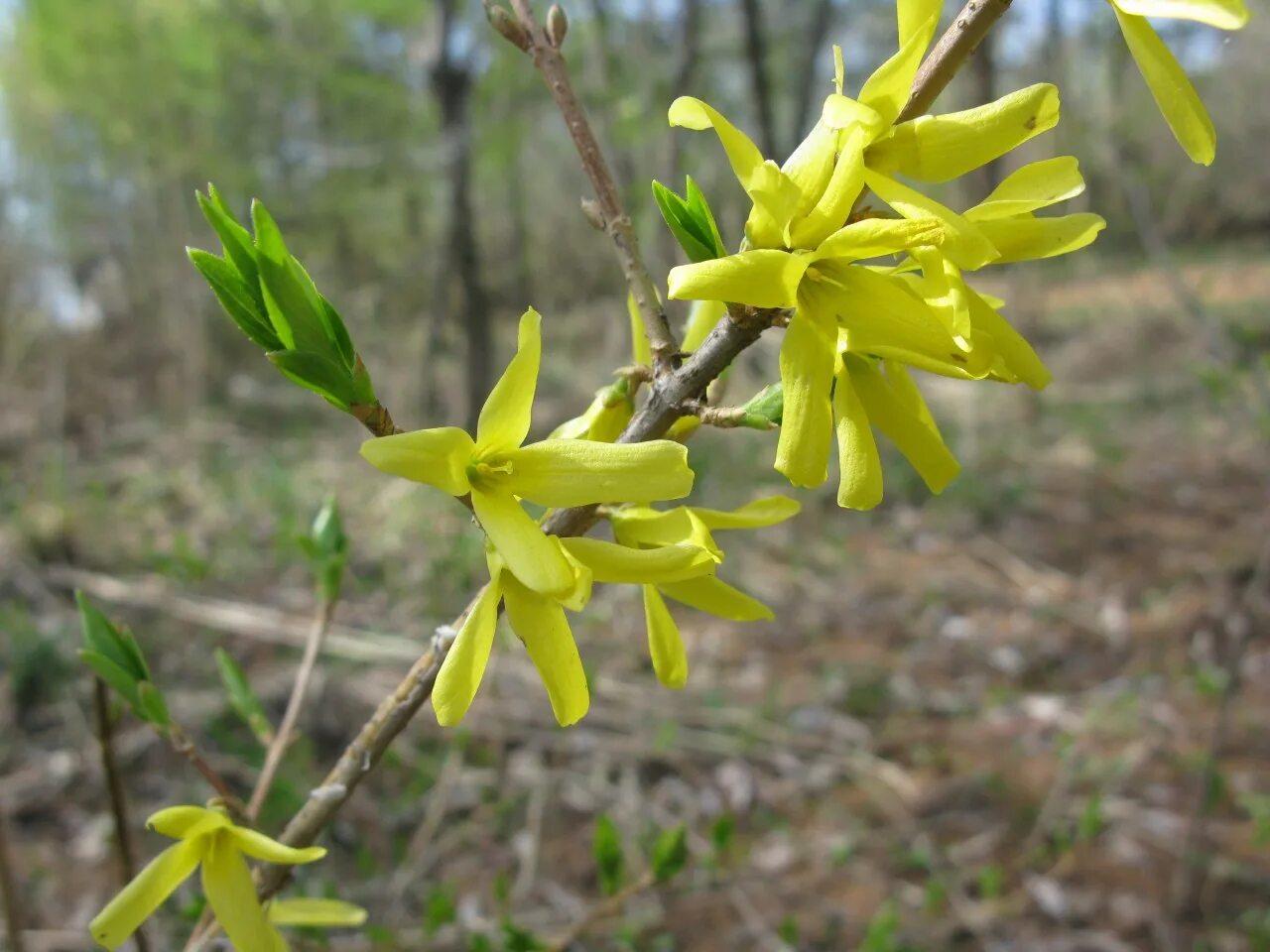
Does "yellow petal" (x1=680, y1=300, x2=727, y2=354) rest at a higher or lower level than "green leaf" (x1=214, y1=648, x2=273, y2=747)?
higher

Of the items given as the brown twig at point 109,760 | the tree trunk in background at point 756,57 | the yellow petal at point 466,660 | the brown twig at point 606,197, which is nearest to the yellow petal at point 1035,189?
the brown twig at point 606,197

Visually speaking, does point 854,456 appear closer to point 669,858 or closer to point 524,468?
point 524,468

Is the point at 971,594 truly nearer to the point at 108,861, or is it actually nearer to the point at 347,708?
the point at 347,708

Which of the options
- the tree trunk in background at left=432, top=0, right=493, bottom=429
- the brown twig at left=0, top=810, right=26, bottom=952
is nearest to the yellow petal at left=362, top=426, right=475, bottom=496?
the brown twig at left=0, top=810, right=26, bottom=952

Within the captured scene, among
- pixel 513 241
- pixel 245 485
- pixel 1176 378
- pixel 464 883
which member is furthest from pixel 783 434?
pixel 513 241

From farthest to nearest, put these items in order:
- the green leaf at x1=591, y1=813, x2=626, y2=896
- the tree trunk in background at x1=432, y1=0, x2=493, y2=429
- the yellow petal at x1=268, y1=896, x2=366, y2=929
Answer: the tree trunk in background at x1=432, y1=0, x2=493, y2=429 → the green leaf at x1=591, y1=813, x2=626, y2=896 → the yellow petal at x1=268, y1=896, x2=366, y2=929

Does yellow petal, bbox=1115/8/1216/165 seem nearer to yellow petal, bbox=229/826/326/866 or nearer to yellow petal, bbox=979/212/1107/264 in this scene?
yellow petal, bbox=979/212/1107/264

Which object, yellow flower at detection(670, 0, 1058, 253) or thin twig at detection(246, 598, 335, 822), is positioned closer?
yellow flower at detection(670, 0, 1058, 253)
